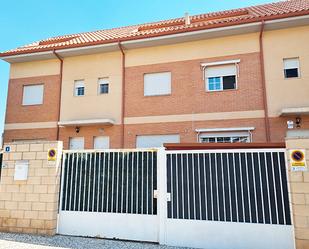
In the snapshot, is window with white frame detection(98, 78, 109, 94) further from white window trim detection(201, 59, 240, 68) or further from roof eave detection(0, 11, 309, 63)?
white window trim detection(201, 59, 240, 68)

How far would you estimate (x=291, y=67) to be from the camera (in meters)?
9.98

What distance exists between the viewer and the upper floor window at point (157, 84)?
11250 mm

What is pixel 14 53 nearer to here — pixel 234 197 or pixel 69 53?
pixel 69 53

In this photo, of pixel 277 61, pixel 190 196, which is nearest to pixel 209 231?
pixel 190 196

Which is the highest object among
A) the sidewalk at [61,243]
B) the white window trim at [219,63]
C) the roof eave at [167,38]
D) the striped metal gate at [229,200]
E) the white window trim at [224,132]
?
the roof eave at [167,38]

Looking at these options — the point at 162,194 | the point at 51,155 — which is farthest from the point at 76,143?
the point at 162,194

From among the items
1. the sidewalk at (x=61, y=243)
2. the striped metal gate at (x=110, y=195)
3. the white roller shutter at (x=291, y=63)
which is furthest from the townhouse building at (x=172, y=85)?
the sidewalk at (x=61, y=243)

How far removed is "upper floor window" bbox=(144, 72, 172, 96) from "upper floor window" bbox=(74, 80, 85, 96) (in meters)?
3.28

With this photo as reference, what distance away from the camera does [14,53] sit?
12.7 metres

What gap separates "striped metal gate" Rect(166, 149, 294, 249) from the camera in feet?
16.6

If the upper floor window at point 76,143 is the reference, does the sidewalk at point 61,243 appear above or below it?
below

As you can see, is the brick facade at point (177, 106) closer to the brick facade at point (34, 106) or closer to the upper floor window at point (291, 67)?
the brick facade at point (34, 106)

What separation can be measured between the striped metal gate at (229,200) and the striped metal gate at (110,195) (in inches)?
20.8

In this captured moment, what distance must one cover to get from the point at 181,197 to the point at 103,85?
807cm
